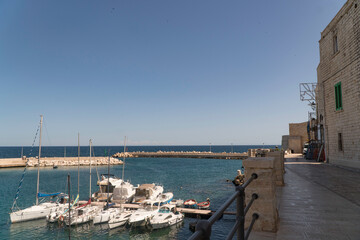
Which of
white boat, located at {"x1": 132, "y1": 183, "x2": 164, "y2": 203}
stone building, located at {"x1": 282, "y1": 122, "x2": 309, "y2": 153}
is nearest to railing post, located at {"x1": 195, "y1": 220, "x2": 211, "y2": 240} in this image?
white boat, located at {"x1": 132, "y1": 183, "x2": 164, "y2": 203}

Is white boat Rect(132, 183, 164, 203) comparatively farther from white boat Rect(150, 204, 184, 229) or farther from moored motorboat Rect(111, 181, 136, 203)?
white boat Rect(150, 204, 184, 229)

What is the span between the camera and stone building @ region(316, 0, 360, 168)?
52.5 feet

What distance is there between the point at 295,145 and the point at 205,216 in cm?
3042

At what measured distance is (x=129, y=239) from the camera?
1997 centimetres

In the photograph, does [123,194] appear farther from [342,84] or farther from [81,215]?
[342,84]

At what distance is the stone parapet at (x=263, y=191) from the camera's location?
462cm

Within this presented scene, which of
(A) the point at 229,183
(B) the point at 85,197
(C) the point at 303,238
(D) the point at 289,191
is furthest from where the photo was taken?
(A) the point at 229,183

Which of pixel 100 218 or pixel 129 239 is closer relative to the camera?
pixel 129 239

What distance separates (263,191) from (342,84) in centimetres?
1828

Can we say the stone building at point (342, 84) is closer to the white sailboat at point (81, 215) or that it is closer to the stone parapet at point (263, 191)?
the stone parapet at point (263, 191)

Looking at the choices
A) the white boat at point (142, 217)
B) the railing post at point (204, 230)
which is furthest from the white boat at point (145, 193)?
the railing post at point (204, 230)

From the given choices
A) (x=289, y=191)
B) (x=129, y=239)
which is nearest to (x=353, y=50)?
(x=289, y=191)

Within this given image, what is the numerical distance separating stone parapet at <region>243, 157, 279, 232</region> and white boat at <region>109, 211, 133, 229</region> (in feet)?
68.4

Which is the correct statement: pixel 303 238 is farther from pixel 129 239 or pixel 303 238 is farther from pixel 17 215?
pixel 17 215
